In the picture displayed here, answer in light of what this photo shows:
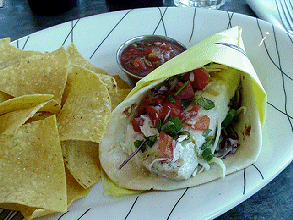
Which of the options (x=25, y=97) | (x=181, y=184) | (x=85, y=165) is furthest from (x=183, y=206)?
(x=25, y=97)

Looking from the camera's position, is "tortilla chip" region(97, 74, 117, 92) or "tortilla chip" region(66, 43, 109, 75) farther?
"tortilla chip" region(66, 43, 109, 75)

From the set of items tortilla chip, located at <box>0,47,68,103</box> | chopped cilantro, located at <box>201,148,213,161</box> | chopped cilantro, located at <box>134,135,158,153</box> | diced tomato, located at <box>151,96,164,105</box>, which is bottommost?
chopped cilantro, located at <box>201,148,213,161</box>

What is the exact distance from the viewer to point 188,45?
108 inches

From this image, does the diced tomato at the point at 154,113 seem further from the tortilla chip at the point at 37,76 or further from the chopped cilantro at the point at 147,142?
the tortilla chip at the point at 37,76

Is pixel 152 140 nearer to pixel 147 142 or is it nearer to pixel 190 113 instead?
pixel 147 142

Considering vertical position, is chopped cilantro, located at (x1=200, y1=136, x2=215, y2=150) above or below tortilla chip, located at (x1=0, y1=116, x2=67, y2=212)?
below

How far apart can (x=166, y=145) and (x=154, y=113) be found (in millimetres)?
248

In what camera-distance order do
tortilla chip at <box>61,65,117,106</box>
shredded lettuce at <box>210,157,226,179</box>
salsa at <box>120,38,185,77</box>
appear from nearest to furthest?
Result: shredded lettuce at <box>210,157,226,179</box>, tortilla chip at <box>61,65,117,106</box>, salsa at <box>120,38,185,77</box>

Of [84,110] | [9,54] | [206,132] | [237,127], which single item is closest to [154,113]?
[206,132]

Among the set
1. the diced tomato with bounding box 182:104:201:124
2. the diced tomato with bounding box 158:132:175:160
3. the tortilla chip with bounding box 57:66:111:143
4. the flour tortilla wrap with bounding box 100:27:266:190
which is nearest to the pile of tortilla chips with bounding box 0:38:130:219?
the tortilla chip with bounding box 57:66:111:143

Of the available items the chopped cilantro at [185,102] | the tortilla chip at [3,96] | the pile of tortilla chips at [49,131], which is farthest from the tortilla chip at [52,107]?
the chopped cilantro at [185,102]

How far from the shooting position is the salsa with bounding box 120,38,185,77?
2.37 meters

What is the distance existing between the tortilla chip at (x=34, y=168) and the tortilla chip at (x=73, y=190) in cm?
12

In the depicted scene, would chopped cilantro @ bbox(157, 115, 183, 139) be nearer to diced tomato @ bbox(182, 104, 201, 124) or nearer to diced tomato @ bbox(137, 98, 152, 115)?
diced tomato @ bbox(182, 104, 201, 124)
